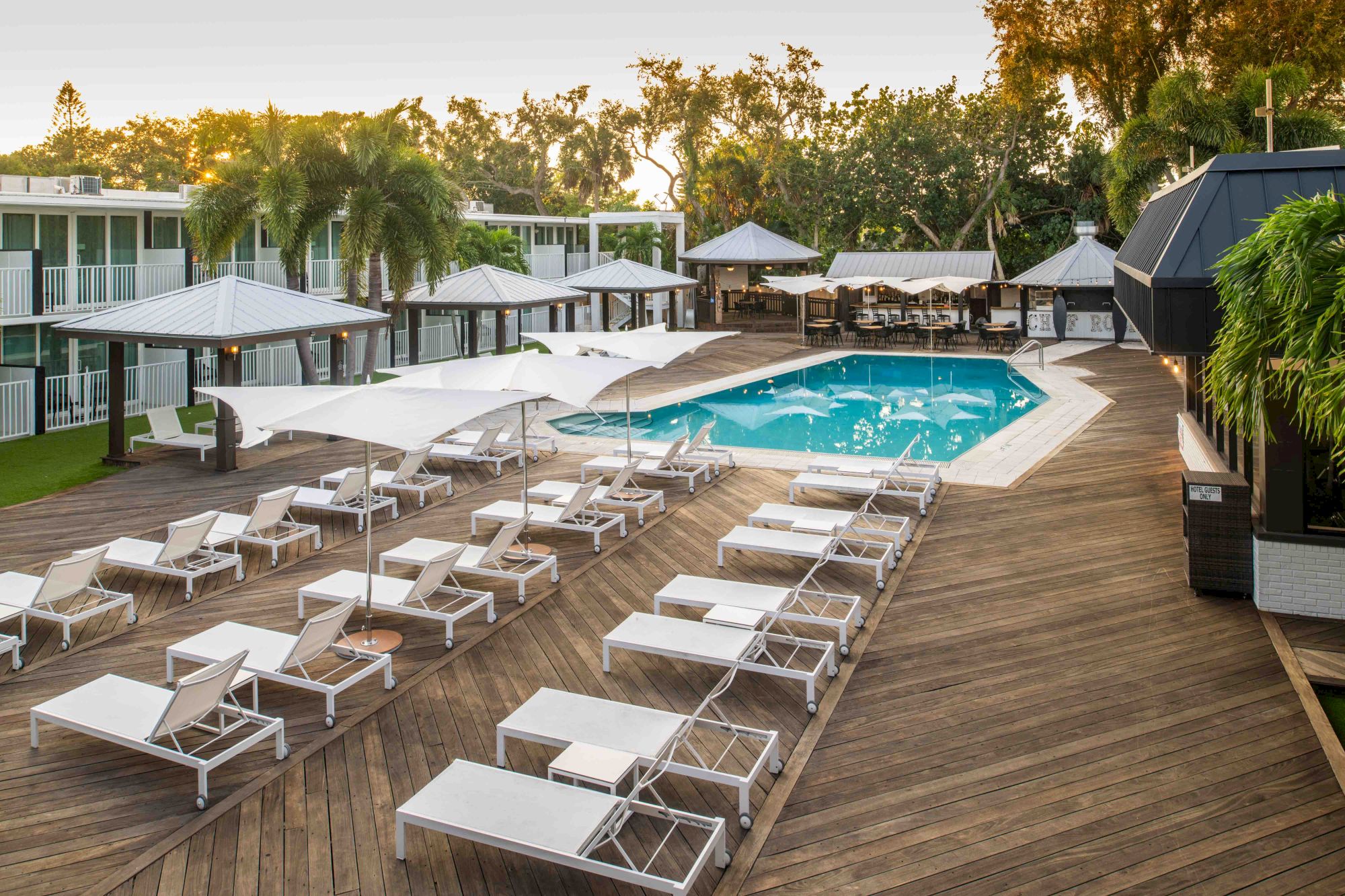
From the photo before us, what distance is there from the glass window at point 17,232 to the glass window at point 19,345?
138 centimetres

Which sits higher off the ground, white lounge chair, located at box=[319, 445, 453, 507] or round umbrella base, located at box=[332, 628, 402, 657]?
white lounge chair, located at box=[319, 445, 453, 507]

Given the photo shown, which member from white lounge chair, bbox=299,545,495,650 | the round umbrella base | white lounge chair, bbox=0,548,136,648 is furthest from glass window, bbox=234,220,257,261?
the round umbrella base

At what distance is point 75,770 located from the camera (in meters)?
6.22

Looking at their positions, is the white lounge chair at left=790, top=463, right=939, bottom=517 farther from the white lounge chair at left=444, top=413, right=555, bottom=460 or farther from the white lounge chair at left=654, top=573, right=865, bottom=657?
the white lounge chair at left=444, top=413, right=555, bottom=460

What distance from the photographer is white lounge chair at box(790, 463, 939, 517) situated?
486 inches

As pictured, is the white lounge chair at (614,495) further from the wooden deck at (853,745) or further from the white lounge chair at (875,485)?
the white lounge chair at (875,485)

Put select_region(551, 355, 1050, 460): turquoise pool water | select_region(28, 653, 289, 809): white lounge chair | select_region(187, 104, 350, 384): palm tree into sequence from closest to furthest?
select_region(28, 653, 289, 809): white lounge chair → select_region(187, 104, 350, 384): palm tree → select_region(551, 355, 1050, 460): turquoise pool water

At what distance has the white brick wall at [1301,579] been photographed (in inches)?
334

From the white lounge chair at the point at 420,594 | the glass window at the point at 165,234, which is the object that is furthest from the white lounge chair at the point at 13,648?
the glass window at the point at 165,234

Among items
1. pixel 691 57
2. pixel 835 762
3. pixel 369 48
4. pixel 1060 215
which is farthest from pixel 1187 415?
pixel 369 48

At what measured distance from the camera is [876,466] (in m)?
13.5

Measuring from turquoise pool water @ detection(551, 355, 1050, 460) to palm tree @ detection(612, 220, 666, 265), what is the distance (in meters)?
10.9

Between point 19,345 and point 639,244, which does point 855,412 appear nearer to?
point 19,345

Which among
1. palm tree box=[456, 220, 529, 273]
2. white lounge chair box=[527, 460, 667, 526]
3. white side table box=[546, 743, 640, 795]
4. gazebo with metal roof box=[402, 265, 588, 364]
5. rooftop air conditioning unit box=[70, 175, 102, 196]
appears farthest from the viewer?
palm tree box=[456, 220, 529, 273]
